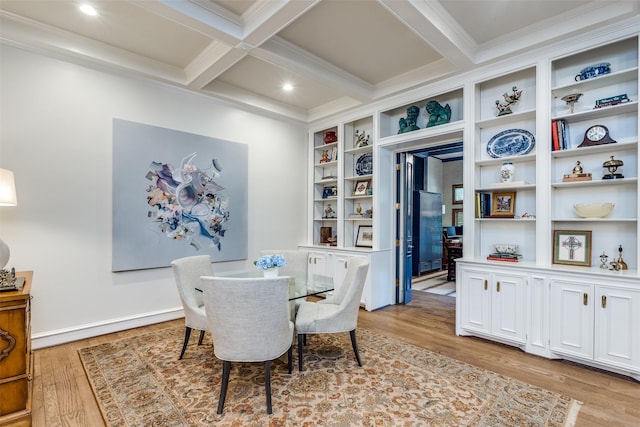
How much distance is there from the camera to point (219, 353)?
2.06m

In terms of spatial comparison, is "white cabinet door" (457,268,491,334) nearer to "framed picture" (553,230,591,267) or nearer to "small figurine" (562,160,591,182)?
"framed picture" (553,230,591,267)

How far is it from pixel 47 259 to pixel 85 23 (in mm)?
2233

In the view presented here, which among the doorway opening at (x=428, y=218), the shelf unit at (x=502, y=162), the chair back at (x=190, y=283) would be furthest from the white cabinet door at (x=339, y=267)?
the chair back at (x=190, y=283)

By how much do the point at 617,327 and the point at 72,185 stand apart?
504cm

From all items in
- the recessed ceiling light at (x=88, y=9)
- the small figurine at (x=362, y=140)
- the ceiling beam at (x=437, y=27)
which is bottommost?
the small figurine at (x=362, y=140)

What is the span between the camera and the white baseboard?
9.93ft

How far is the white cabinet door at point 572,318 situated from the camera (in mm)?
2627

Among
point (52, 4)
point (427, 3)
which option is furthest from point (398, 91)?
point (52, 4)

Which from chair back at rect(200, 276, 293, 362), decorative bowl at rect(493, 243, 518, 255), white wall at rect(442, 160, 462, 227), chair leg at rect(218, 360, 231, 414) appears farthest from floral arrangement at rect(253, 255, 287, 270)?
white wall at rect(442, 160, 462, 227)

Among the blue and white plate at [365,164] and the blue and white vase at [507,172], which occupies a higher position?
the blue and white plate at [365,164]

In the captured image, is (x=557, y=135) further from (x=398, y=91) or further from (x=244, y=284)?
(x=244, y=284)

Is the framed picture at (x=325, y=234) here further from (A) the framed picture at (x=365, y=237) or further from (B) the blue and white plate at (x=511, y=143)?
(B) the blue and white plate at (x=511, y=143)

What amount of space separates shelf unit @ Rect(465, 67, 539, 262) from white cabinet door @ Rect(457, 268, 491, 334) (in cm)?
35

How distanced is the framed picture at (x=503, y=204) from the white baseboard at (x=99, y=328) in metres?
3.88
